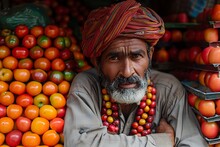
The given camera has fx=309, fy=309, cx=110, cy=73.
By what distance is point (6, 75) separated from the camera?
238cm

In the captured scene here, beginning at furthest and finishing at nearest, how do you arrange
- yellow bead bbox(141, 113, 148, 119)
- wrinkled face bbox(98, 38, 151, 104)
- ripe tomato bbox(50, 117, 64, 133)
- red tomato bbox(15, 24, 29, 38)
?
red tomato bbox(15, 24, 29, 38) → yellow bead bbox(141, 113, 148, 119) → ripe tomato bbox(50, 117, 64, 133) → wrinkled face bbox(98, 38, 151, 104)

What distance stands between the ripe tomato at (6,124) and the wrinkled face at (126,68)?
0.74m

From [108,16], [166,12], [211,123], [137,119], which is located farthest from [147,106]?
[166,12]

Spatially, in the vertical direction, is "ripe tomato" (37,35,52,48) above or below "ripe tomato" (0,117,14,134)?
above

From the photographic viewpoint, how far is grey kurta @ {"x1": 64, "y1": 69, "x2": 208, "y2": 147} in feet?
6.53

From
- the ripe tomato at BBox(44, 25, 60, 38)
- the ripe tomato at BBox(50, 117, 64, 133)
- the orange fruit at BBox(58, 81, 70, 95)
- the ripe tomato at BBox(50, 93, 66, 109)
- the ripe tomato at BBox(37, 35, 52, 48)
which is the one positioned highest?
the ripe tomato at BBox(44, 25, 60, 38)

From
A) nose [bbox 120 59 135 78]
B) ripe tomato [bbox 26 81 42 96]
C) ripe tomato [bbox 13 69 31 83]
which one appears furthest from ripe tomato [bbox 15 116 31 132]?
nose [bbox 120 59 135 78]

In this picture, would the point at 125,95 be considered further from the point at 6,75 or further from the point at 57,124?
the point at 6,75

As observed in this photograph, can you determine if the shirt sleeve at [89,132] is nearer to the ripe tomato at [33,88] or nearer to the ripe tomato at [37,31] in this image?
the ripe tomato at [33,88]

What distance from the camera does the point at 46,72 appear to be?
8.25 feet

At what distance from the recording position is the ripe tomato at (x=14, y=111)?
2.22 meters

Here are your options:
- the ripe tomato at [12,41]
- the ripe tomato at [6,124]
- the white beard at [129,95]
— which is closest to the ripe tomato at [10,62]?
the ripe tomato at [12,41]

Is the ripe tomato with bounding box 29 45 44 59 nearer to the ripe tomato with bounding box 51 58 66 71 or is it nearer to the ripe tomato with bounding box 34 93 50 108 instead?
the ripe tomato with bounding box 51 58 66 71

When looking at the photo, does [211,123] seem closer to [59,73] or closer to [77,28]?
[59,73]
